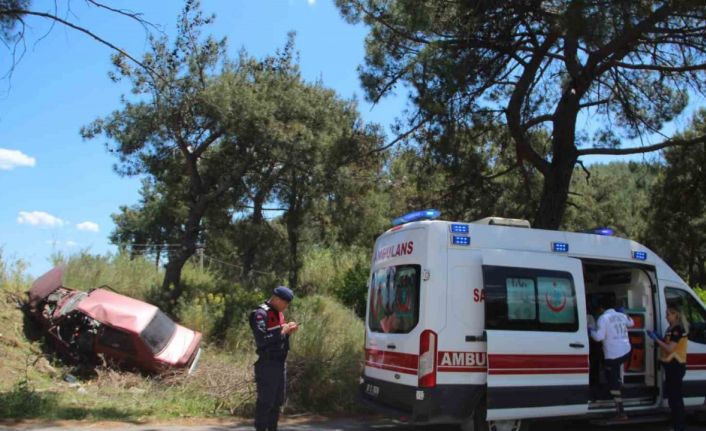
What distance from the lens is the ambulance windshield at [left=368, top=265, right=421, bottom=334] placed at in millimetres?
6723

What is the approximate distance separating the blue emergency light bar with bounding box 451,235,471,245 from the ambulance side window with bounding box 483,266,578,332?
0.35 meters

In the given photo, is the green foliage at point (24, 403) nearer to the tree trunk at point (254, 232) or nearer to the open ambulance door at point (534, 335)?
the open ambulance door at point (534, 335)

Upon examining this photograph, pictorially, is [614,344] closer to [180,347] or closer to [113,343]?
[180,347]

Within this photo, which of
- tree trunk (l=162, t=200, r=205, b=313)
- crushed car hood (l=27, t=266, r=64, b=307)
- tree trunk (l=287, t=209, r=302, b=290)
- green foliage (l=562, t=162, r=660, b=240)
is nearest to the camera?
crushed car hood (l=27, t=266, r=64, b=307)

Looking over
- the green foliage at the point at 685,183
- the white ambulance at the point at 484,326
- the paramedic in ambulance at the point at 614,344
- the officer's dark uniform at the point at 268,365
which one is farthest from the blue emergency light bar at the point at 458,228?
the green foliage at the point at 685,183

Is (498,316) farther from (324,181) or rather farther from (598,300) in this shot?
(324,181)

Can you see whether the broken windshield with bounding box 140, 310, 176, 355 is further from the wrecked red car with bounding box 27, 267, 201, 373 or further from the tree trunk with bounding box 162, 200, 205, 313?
the tree trunk with bounding box 162, 200, 205, 313

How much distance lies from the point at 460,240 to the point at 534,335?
142 cm

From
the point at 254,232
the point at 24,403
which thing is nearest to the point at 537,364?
the point at 24,403

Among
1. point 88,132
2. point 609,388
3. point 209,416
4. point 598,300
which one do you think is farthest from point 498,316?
point 88,132

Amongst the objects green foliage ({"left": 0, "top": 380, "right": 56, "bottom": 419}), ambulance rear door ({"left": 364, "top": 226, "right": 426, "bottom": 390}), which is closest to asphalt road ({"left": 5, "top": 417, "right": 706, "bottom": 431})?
green foliage ({"left": 0, "top": 380, "right": 56, "bottom": 419})

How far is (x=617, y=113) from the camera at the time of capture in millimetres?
13289

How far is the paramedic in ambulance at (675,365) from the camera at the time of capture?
7466mm

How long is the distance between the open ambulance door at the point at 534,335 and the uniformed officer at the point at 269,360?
2.27 metres
